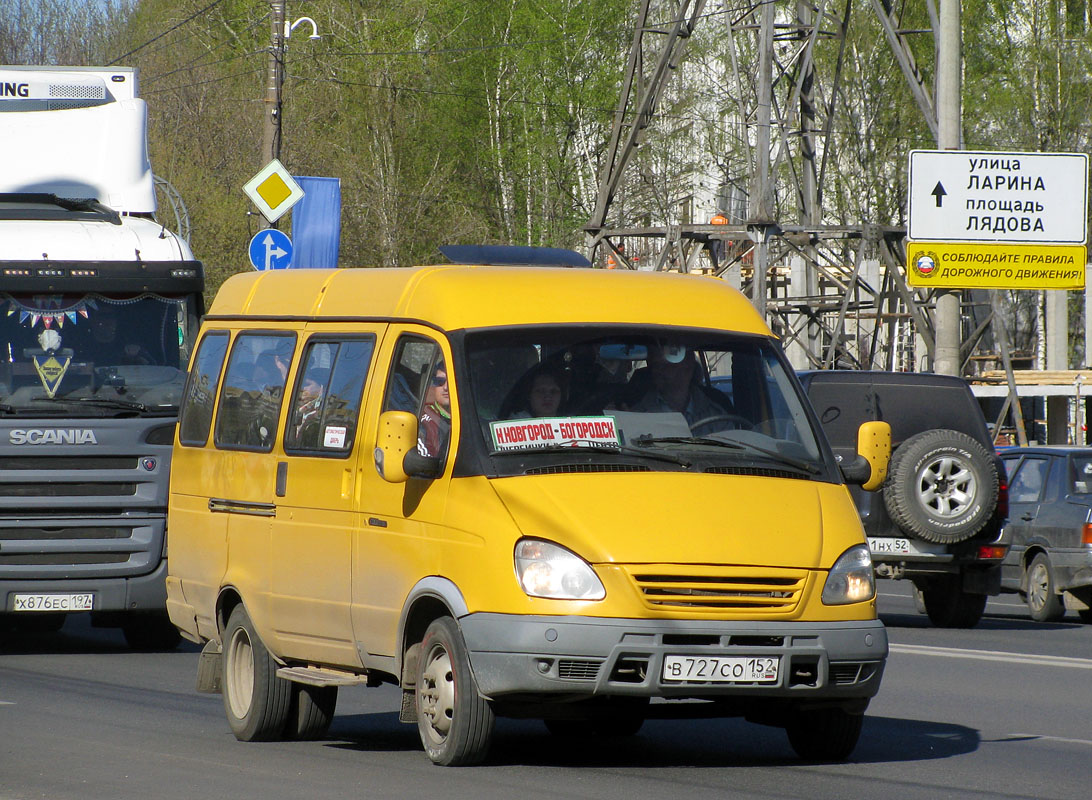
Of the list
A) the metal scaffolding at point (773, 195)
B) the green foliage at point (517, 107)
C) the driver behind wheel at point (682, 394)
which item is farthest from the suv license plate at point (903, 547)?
Result: the green foliage at point (517, 107)

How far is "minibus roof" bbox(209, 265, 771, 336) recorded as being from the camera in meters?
8.30

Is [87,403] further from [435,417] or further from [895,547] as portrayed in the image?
[895,547]

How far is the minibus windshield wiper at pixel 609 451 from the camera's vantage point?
7.84 m

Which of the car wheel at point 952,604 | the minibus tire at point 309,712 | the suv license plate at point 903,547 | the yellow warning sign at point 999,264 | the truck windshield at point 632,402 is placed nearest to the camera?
the truck windshield at point 632,402

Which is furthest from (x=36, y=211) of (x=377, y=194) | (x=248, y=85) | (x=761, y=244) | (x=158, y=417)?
(x=248, y=85)

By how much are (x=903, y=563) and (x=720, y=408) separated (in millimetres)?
7878

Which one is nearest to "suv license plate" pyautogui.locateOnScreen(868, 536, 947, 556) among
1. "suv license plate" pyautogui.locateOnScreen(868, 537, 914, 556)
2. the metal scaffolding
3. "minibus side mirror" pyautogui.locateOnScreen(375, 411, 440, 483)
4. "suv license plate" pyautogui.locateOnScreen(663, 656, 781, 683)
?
"suv license plate" pyautogui.locateOnScreen(868, 537, 914, 556)

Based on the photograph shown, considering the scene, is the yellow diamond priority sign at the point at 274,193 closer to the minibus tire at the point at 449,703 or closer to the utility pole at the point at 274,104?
the utility pole at the point at 274,104

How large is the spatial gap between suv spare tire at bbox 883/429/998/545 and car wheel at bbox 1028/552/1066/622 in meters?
2.52

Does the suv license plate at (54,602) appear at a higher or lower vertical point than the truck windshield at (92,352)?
lower

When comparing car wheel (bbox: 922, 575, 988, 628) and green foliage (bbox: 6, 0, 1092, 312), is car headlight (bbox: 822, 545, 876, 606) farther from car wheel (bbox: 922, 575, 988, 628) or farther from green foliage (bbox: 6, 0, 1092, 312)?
green foliage (bbox: 6, 0, 1092, 312)

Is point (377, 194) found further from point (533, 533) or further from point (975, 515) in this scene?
point (533, 533)

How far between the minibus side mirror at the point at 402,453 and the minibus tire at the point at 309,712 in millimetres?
1755

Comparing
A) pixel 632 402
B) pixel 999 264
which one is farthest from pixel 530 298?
pixel 999 264
